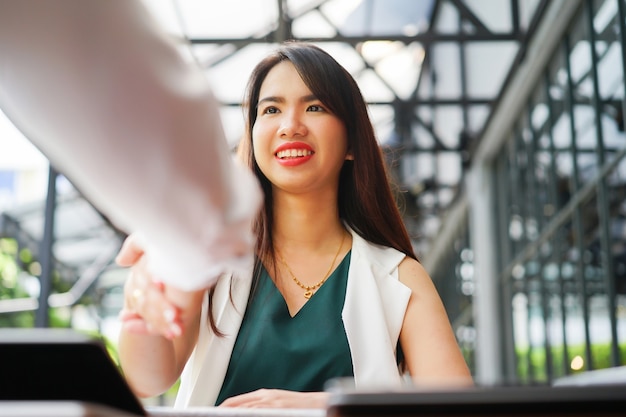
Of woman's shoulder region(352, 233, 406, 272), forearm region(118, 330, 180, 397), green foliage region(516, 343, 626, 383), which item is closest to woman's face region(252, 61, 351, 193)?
woman's shoulder region(352, 233, 406, 272)

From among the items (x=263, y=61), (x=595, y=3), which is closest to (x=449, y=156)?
(x=595, y=3)

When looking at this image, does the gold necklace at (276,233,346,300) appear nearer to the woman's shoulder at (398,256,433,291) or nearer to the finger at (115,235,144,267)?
the woman's shoulder at (398,256,433,291)

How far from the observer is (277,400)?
174cm

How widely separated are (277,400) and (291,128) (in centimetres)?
74

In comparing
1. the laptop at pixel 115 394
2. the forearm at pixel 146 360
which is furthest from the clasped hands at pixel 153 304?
the forearm at pixel 146 360

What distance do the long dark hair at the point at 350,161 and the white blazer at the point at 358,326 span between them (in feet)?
0.37

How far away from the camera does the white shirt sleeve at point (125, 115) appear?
2.69 ft

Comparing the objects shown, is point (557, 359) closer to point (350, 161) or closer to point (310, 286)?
point (350, 161)

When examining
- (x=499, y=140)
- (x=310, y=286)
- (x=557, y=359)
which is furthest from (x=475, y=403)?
(x=499, y=140)

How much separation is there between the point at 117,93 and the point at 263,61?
5.22 feet

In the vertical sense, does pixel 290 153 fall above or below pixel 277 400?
above

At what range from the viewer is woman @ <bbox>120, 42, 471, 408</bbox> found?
6.59 feet

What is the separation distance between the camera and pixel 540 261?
27.4 ft

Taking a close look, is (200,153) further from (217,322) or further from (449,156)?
(449,156)
